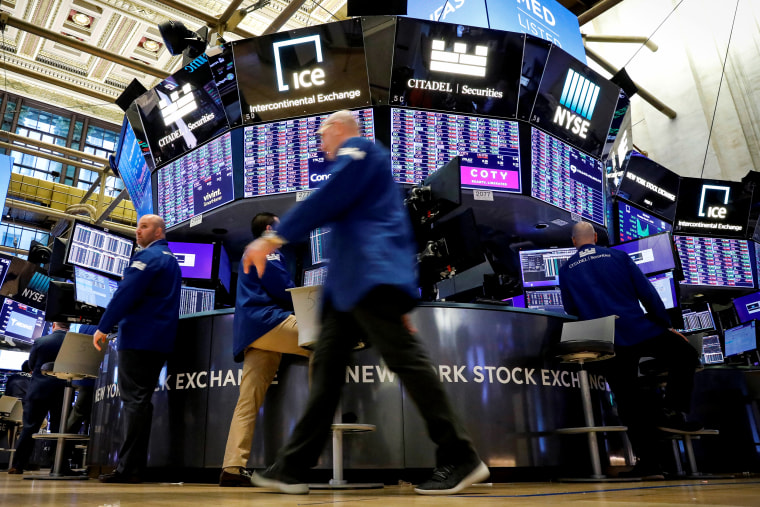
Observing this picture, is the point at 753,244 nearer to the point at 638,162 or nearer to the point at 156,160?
the point at 638,162

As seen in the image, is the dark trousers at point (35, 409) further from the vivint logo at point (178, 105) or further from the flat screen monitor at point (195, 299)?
the vivint logo at point (178, 105)

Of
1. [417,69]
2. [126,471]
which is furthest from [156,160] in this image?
[126,471]

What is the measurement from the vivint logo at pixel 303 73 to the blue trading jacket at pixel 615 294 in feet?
9.52

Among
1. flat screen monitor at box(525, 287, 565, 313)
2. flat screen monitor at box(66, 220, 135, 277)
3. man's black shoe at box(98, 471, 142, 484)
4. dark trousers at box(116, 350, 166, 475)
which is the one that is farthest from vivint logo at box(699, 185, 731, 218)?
man's black shoe at box(98, 471, 142, 484)

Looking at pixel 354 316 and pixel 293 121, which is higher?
pixel 293 121

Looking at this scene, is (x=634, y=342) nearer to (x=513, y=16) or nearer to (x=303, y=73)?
(x=303, y=73)

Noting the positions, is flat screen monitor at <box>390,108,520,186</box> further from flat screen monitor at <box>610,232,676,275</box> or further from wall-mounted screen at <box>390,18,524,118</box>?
flat screen monitor at <box>610,232,676,275</box>

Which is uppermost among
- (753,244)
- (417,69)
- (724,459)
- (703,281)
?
(417,69)

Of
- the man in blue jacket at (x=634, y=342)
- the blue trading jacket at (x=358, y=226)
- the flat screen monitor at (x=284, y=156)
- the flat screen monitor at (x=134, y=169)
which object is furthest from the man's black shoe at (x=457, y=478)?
the flat screen monitor at (x=134, y=169)

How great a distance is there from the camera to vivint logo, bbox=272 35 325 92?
5449 mm

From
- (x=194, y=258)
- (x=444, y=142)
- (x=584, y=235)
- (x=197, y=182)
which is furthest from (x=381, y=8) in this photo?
(x=194, y=258)

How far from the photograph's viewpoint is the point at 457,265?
3.80m

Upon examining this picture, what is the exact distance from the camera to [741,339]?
6969 mm

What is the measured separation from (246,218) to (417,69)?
7.27 feet
